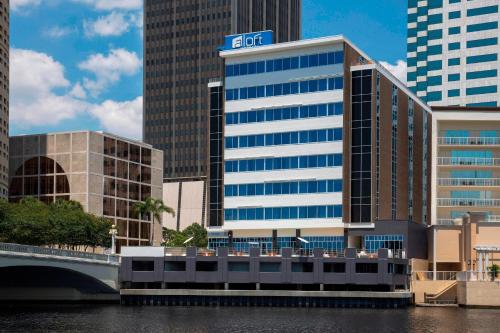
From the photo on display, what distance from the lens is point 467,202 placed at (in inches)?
6230

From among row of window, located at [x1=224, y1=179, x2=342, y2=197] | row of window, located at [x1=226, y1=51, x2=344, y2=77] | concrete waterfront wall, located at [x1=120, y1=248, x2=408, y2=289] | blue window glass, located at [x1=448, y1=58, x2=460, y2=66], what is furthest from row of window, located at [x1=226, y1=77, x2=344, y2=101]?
blue window glass, located at [x1=448, y1=58, x2=460, y2=66]

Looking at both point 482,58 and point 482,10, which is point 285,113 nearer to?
point 482,58

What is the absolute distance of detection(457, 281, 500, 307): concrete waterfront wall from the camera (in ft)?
393

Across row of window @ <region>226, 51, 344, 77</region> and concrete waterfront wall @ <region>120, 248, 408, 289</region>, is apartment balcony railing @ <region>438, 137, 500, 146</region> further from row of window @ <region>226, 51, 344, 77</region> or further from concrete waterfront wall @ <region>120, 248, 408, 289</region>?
concrete waterfront wall @ <region>120, 248, 408, 289</region>

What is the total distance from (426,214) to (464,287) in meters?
41.0

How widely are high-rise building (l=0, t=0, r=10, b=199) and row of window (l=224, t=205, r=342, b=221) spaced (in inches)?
2555

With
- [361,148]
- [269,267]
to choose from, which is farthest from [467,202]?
[269,267]

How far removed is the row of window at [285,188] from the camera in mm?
139750

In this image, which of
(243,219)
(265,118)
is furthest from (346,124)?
(243,219)

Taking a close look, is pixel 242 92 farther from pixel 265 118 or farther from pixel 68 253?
pixel 68 253

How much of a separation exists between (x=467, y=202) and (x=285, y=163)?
3748 cm

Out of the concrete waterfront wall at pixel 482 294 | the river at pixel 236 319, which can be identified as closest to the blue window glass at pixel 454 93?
the concrete waterfront wall at pixel 482 294

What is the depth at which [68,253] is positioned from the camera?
392ft

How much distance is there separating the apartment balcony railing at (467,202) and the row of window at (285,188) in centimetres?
3042
